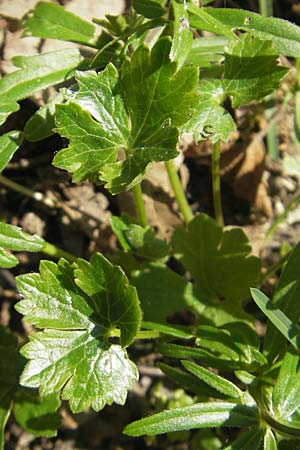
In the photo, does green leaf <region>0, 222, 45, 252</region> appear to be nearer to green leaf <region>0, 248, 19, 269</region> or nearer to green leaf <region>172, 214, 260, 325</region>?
green leaf <region>0, 248, 19, 269</region>

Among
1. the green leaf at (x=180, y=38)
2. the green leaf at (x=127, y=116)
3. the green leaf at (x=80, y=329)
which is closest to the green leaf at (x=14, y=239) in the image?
the green leaf at (x=80, y=329)

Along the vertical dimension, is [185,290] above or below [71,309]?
below

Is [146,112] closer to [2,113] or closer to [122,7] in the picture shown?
[2,113]

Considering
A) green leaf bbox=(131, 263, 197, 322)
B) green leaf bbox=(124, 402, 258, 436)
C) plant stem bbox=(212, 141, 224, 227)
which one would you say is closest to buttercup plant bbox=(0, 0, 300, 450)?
green leaf bbox=(124, 402, 258, 436)

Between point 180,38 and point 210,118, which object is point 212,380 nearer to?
point 210,118

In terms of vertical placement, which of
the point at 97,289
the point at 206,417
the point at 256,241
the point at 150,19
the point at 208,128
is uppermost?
the point at 150,19

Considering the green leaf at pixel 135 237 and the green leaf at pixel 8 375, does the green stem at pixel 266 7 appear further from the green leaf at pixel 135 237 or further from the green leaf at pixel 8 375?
the green leaf at pixel 8 375

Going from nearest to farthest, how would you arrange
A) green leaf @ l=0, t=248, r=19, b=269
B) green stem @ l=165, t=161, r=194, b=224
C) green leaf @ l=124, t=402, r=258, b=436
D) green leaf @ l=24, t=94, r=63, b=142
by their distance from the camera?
green leaf @ l=124, t=402, r=258, b=436, green leaf @ l=0, t=248, r=19, b=269, green leaf @ l=24, t=94, r=63, b=142, green stem @ l=165, t=161, r=194, b=224

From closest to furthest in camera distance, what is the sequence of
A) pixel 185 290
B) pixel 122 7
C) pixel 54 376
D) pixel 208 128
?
pixel 54 376
pixel 208 128
pixel 185 290
pixel 122 7

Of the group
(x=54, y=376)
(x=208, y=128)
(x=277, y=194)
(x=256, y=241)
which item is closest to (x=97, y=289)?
(x=54, y=376)
